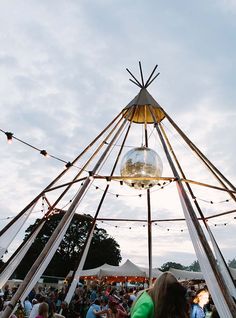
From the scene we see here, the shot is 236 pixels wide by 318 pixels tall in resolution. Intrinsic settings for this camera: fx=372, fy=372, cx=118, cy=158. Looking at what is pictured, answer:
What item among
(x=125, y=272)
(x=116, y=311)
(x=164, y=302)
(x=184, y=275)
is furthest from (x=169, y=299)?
(x=184, y=275)

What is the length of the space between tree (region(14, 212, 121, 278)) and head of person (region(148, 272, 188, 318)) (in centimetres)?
4912

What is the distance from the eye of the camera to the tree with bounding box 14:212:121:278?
170 ft

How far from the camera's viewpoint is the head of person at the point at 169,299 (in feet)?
7.41

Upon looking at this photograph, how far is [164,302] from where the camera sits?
2.27 metres

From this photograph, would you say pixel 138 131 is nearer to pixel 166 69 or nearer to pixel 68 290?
pixel 166 69

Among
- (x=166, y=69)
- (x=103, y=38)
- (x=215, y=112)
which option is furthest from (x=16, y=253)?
(x=215, y=112)

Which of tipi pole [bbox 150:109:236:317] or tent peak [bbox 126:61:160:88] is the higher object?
tent peak [bbox 126:61:160:88]

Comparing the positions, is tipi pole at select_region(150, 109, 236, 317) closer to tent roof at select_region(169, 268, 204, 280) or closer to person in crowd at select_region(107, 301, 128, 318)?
person in crowd at select_region(107, 301, 128, 318)

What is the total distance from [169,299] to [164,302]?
0.13 ft

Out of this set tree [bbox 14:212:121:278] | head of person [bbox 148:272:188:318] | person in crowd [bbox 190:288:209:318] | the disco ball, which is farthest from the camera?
tree [bbox 14:212:121:278]

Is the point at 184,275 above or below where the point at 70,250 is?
below

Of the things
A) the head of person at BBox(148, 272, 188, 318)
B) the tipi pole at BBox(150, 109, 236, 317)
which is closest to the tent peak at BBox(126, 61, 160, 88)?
the tipi pole at BBox(150, 109, 236, 317)

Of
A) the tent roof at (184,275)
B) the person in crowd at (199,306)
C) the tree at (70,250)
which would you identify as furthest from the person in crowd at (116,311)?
the tree at (70,250)

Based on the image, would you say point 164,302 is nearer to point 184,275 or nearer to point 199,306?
point 199,306
